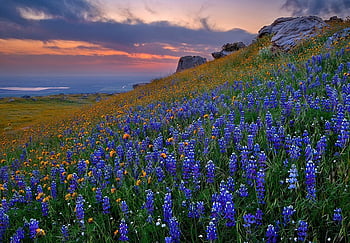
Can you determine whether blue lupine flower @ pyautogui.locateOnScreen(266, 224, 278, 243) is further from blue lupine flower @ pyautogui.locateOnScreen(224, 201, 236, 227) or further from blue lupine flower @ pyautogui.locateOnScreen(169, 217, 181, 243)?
blue lupine flower @ pyautogui.locateOnScreen(169, 217, 181, 243)

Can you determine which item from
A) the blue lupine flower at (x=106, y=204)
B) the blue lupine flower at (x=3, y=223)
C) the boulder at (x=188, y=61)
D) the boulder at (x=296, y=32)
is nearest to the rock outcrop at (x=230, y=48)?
the boulder at (x=188, y=61)

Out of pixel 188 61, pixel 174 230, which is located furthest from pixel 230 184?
pixel 188 61

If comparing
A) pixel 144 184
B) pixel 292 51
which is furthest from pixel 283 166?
pixel 292 51

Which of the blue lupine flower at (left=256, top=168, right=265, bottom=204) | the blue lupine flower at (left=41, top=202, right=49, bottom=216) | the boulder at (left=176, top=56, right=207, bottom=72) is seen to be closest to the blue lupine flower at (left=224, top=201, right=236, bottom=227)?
the blue lupine flower at (left=256, top=168, right=265, bottom=204)

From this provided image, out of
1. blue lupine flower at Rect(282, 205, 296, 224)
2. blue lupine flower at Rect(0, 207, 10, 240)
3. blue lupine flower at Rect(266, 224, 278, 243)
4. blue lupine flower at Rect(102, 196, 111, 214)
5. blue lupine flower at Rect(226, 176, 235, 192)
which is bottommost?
blue lupine flower at Rect(0, 207, 10, 240)

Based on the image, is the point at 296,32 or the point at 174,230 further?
the point at 296,32

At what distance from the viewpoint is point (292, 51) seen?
12086 mm

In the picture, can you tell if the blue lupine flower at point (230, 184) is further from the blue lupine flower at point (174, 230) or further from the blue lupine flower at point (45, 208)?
the blue lupine flower at point (45, 208)

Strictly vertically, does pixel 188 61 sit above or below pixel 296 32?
above

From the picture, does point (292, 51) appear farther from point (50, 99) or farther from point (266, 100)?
point (50, 99)

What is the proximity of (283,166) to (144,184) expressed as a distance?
172 cm

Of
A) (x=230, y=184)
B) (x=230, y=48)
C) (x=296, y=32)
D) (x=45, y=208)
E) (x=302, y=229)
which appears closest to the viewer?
(x=302, y=229)

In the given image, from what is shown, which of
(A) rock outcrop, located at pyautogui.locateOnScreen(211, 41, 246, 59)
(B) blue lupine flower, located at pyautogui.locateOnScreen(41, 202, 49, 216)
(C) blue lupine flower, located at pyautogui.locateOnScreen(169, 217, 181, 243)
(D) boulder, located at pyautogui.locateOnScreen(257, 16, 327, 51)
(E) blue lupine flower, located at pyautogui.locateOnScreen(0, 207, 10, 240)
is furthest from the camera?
(A) rock outcrop, located at pyautogui.locateOnScreen(211, 41, 246, 59)

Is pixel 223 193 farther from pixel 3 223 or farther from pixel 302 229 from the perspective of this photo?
pixel 3 223
